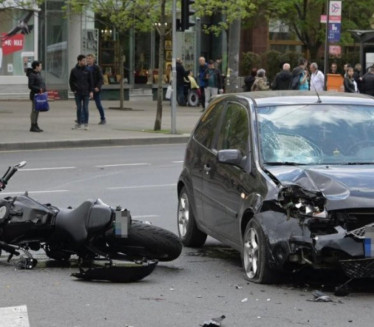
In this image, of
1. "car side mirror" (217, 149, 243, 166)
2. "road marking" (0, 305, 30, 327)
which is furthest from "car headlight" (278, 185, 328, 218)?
"road marking" (0, 305, 30, 327)

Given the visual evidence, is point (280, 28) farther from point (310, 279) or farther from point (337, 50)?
point (310, 279)

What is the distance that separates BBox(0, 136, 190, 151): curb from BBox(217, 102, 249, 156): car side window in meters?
12.8

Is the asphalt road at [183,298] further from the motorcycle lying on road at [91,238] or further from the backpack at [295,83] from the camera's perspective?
the backpack at [295,83]

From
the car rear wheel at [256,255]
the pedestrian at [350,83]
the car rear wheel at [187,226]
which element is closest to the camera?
the car rear wheel at [256,255]

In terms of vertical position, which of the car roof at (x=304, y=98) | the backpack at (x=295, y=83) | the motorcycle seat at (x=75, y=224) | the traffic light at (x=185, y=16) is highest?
the traffic light at (x=185, y=16)

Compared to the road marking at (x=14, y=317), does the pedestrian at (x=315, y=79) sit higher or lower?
higher

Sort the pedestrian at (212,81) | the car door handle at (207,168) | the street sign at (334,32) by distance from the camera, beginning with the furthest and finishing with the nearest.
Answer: the pedestrian at (212,81), the street sign at (334,32), the car door handle at (207,168)

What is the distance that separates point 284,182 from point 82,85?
17.7m

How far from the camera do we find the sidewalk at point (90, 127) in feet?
75.4

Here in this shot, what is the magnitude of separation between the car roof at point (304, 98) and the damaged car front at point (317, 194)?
243 millimetres

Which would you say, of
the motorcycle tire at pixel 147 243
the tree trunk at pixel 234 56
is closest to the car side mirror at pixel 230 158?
the motorcycle tire at pixel 147 243

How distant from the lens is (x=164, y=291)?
321 inches

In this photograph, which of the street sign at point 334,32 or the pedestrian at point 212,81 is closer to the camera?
the street sign at point 334,32

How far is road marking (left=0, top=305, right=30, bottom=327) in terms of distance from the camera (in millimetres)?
6914
